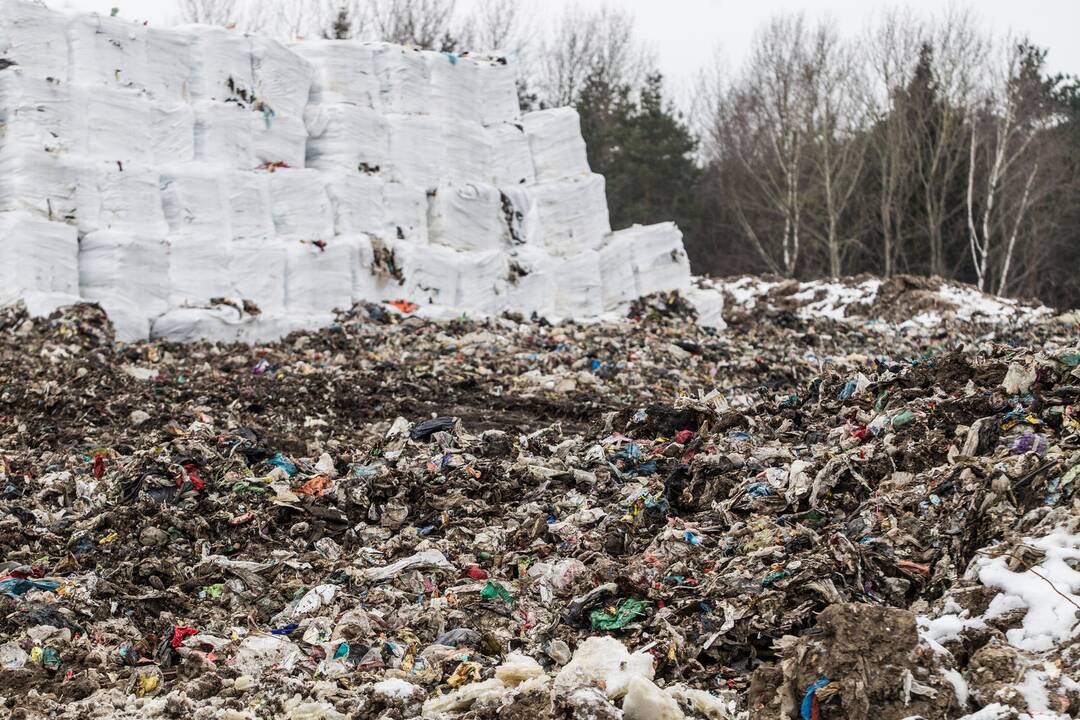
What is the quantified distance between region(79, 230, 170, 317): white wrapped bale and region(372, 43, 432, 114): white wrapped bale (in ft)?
11.3

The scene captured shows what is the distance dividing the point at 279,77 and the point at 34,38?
2.48m

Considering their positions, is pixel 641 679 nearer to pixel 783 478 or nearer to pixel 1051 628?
pixel 1051 628

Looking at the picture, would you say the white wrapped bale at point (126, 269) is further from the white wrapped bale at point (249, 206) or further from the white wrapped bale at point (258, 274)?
the white wrapped bale at point (249, 206)

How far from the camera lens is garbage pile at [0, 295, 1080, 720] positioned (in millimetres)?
3061

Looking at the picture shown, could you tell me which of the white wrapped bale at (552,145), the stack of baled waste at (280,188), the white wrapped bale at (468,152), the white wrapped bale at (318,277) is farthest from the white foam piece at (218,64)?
the white wrapped bale at (552,145)

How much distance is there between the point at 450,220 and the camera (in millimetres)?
12461

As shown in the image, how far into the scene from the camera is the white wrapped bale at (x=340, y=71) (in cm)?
1227

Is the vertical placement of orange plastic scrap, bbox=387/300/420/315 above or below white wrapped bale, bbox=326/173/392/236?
below

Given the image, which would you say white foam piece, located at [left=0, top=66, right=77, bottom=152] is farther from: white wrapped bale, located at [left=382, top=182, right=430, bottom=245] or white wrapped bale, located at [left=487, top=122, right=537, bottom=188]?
white wrapped bale, located at [left=487, top=122, right=537, bottom=188]

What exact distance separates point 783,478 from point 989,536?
1.22 meters

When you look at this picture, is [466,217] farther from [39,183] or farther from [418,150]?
[39,183]

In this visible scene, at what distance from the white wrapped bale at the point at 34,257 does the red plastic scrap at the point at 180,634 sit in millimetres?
6845

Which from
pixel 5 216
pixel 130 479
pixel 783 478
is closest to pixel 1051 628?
pixel 783 478

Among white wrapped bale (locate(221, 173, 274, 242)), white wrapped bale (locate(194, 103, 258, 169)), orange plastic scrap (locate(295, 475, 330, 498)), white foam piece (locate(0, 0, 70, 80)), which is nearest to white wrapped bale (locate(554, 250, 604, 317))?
white wrapped bale (locate(221, 173, 274, 242))
